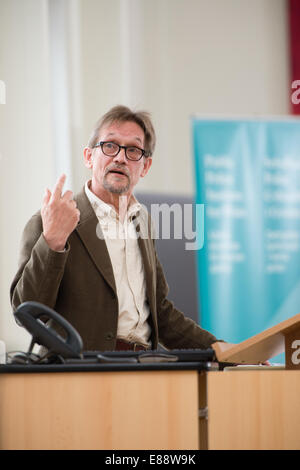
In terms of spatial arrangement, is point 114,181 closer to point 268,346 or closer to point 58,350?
point 268,346

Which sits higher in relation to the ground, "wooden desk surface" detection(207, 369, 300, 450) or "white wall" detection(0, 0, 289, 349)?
"white wall" detection(0, 0, 289, 349)

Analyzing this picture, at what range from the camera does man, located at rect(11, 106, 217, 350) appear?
1907 mm

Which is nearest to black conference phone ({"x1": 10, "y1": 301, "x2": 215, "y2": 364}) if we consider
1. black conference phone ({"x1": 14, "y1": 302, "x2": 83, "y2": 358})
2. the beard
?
black conference phone ({"x1": 14, "y1": 302, "x2": 83, "y2": 358})

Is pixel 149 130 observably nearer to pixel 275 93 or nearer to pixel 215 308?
pixel 215 308

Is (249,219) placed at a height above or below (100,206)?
above

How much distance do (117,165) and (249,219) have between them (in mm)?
1683

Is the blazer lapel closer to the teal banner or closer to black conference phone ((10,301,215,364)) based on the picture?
black conference phone ((10,301,215,364))

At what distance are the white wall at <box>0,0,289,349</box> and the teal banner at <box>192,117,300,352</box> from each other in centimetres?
50

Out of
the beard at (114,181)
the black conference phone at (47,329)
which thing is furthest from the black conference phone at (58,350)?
the beard at (114,181)

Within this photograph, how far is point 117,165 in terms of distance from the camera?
230cm

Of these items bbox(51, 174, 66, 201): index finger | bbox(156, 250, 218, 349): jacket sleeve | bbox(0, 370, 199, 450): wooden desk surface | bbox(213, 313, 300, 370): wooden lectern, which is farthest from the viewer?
bbox(156, 250, 218, 349): jacket sleeve

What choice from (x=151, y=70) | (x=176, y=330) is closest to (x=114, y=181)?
(x=176, y=330)

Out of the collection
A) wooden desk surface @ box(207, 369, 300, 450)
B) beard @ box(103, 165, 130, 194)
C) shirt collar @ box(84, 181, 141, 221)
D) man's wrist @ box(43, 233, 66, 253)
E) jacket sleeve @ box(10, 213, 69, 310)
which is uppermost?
beard @ box(103, 165, 130, 194)

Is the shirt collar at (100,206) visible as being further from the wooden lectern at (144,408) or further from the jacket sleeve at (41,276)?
the wooden lectern at (144,408)
